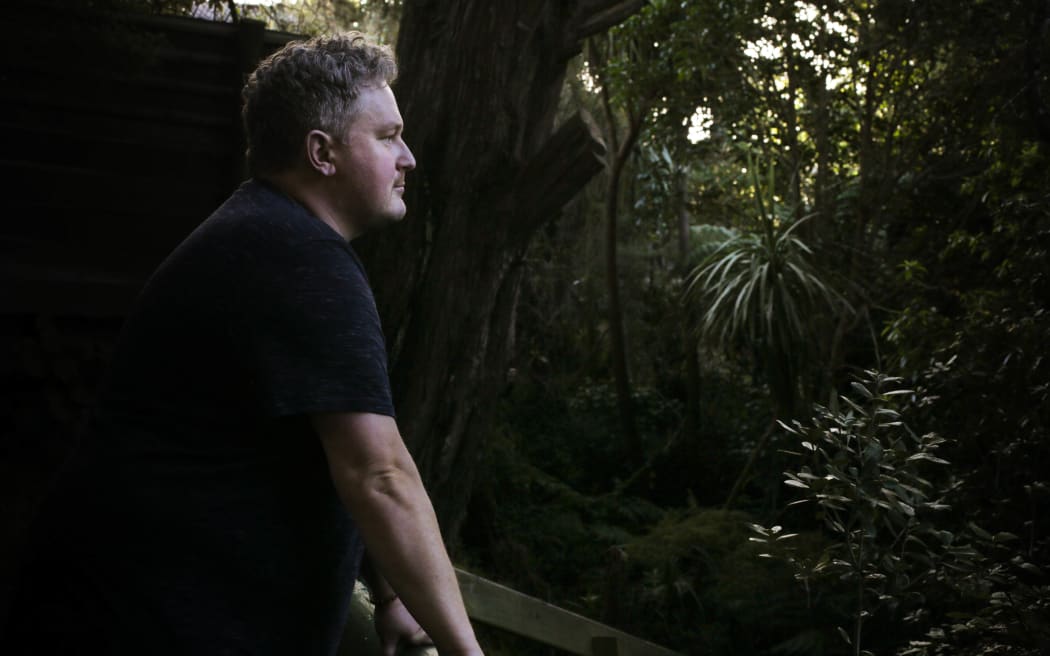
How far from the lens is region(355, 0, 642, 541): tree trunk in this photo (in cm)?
347

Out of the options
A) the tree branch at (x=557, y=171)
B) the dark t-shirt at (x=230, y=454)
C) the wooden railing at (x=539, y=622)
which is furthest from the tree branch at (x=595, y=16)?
the dark t-shirt at (x=230, y=454)

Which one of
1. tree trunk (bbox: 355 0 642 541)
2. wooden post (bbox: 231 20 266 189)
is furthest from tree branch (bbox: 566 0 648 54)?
wooden post (bbox: 231 20 266 189)

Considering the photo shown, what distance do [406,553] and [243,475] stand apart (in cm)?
25

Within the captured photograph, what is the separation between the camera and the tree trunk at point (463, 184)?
3469 millimetres

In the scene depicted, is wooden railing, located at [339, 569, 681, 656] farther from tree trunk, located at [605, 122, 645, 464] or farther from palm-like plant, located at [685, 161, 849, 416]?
tree trunk, located at [605, 122, 645, 464]

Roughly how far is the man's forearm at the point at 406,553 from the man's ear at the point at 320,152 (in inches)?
18.1

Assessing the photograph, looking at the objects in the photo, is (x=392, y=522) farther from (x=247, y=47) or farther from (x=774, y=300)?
(x=774, y=300)

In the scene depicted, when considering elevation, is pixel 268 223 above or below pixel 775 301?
above

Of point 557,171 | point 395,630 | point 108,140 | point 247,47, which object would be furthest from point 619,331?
point 395,630

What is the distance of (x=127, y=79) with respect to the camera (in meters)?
4.50

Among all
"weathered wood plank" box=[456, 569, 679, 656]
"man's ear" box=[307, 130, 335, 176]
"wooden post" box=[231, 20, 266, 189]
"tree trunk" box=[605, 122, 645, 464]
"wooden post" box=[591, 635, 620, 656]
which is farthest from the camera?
"tree trunk" box=[605, 122, 645, 464]

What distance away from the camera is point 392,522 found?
1390 millimetres

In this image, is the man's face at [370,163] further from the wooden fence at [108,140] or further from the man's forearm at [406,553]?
the wooden fence at [108,140]

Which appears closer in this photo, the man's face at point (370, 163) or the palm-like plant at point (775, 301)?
the man's face at point (370, 163)
